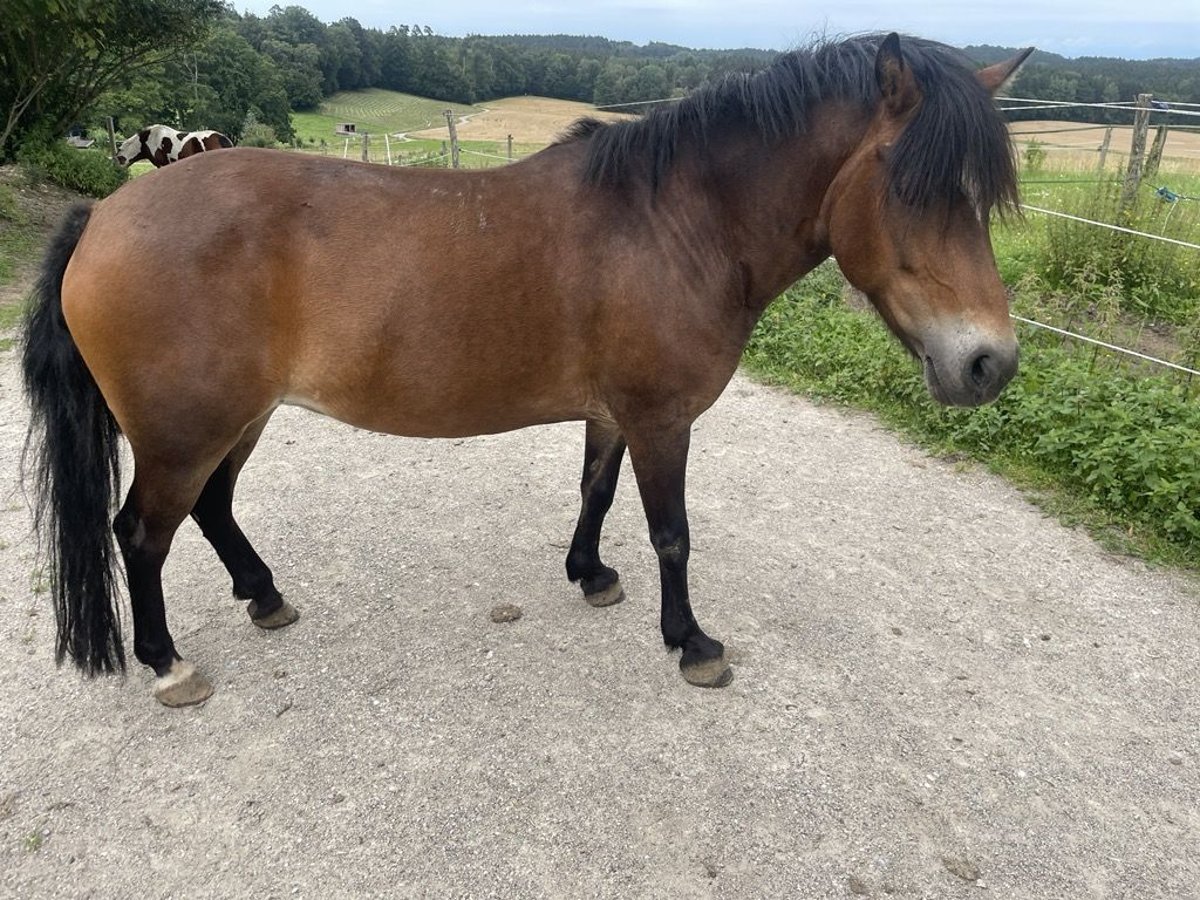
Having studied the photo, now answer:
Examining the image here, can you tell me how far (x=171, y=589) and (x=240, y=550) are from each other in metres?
0.62

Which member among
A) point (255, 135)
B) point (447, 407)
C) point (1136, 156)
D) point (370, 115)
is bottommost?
point (447, 407)

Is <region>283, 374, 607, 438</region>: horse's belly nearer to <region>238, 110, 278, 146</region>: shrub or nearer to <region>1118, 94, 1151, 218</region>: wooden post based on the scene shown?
<region>1118, 94, 1151, 218</region>: wooden post

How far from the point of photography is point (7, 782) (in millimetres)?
2410

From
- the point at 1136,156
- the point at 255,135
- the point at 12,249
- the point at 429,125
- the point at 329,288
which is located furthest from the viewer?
the point at 255,135

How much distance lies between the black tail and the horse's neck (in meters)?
2.16

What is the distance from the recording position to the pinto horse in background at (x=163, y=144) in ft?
47.5

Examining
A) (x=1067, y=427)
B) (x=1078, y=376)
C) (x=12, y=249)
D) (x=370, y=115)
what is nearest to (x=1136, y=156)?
(x=1078, y=376)

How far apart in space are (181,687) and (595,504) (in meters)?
1.74

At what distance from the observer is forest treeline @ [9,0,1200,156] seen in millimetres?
9109

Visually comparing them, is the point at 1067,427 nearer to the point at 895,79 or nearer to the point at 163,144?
the point at 895,79

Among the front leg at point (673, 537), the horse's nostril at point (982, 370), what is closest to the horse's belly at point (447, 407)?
the front leg at point (673, 537)

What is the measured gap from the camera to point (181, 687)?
2762 mm

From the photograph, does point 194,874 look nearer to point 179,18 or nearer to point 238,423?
point 238,423

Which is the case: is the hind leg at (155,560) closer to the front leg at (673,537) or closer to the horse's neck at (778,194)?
the front leg at (673,537)
